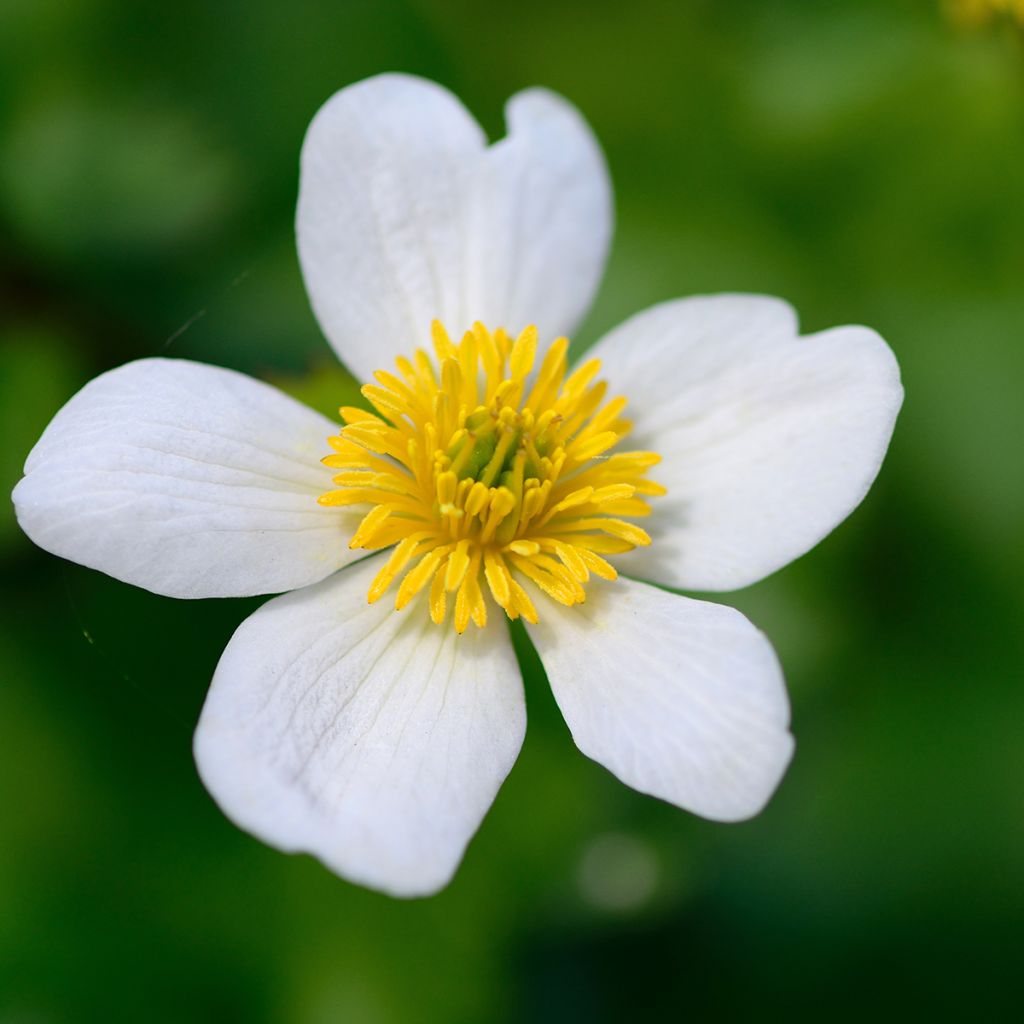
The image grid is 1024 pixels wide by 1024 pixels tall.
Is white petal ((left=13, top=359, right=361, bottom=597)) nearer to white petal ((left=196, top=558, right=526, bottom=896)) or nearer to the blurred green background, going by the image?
white petal ((left=196, top=558, right=526, bottom=896))

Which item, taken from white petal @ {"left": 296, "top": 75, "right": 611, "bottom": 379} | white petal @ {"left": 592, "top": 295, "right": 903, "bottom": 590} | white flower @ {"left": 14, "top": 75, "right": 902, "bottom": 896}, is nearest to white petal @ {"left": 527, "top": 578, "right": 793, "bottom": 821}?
white flower @ {"left": 14, "top": 75, "right": 902, "bottom": 896}

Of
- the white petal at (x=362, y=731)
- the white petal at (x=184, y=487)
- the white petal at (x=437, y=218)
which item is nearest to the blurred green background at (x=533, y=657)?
the white petal at (x=437, y=218)

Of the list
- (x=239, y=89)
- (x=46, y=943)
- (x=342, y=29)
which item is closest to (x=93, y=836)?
(x=46, y=943)

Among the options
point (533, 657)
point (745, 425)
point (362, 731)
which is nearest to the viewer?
point (362, 731)

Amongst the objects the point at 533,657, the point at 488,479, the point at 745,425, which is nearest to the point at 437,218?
the point at 488,479

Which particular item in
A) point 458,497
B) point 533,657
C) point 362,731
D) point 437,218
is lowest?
point 533,657

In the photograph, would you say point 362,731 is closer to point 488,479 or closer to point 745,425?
point 488,479
